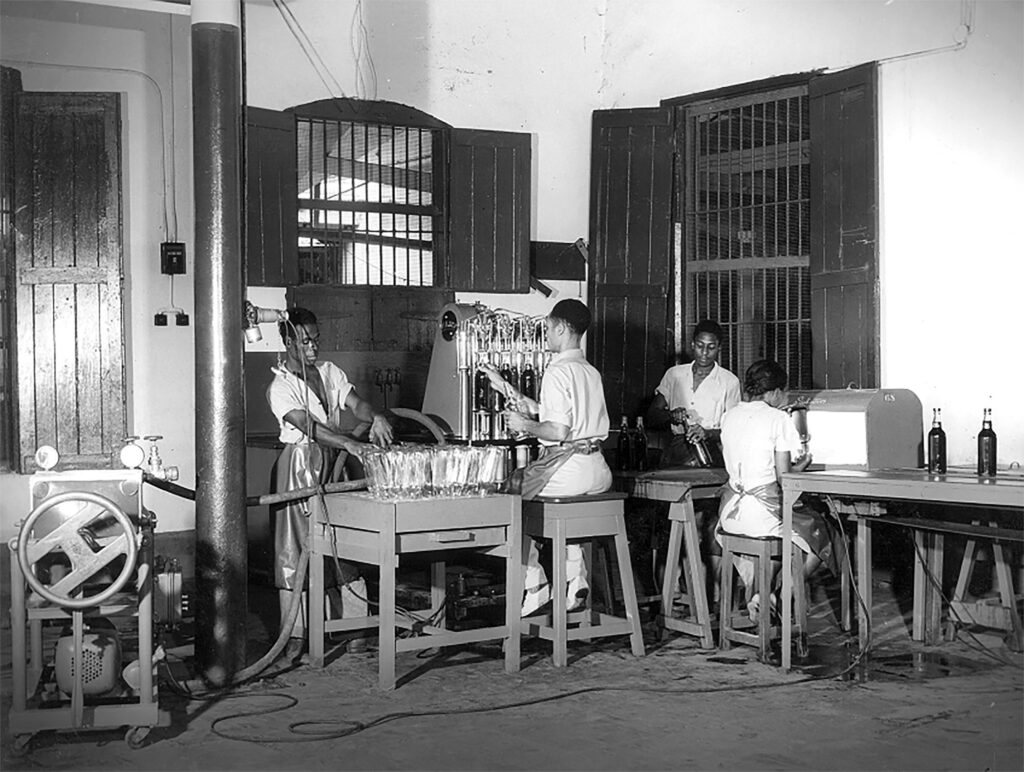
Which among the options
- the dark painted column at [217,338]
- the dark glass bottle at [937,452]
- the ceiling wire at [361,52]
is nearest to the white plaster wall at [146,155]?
the ceiling wire at [361,52]

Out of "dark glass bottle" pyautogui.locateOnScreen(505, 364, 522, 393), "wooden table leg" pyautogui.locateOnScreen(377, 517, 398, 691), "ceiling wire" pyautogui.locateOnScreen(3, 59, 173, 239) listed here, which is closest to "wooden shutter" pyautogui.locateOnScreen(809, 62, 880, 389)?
"dark glass bottle" pyautogui.locateOnScreen(505, 364, 522, 393)

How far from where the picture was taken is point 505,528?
5.50 m

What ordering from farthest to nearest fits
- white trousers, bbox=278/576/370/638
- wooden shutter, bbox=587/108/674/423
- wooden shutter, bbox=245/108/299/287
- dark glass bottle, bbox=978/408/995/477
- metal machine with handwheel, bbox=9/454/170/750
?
wooden shutter, bbox=587/108/674/423
wooden shutter, bbox=245/108/299/287
white trousers, bbox=278/576/370/638
dark glass bottle, bbox=978/408/995/477
metal machine with handwheel, bbox=9/454/170/750

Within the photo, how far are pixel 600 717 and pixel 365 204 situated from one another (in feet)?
16.3

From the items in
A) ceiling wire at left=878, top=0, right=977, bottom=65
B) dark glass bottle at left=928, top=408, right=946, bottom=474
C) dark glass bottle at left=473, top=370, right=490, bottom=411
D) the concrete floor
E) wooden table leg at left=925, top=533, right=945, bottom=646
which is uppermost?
ceiling wire at left=878, top=0, right=977, bottom=65

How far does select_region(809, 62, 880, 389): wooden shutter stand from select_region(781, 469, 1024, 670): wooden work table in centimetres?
195

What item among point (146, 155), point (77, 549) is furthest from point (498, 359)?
point (77, 549)

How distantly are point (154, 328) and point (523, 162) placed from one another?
9.94 ft

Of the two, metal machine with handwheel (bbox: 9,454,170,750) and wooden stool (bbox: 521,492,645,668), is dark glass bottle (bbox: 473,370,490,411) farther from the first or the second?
metal machine with handwheel (bbox: 9,454,170,750)

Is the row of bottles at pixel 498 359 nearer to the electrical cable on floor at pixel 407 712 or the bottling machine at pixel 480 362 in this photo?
the bottling machine at pixel 480 362

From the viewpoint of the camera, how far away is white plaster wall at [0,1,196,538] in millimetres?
7684

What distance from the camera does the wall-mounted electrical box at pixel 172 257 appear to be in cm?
779

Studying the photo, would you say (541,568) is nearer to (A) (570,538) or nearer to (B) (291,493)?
(A) (570,538)

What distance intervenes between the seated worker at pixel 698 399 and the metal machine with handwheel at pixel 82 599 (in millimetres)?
3662
